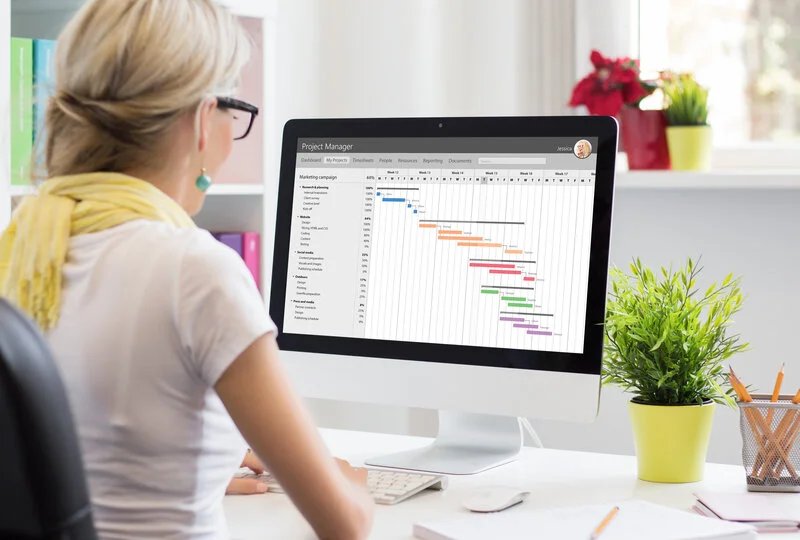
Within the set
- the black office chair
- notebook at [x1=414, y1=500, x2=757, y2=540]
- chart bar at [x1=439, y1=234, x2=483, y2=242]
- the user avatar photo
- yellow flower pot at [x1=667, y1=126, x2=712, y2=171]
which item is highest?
yellow flower pot at [x1=667, y1=126, x2=712, y2=171]

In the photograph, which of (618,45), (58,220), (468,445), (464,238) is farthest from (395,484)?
(618,45)

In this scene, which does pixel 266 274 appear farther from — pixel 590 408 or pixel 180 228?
pixel 180 228

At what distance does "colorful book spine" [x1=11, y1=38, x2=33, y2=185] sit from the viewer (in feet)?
5.79

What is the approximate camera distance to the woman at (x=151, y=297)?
3.04 feet

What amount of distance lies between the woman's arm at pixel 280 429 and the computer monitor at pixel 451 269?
46 centimetres

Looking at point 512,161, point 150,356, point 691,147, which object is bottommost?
point 150,356

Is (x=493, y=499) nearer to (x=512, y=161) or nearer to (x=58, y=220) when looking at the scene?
(x=512, y=161)

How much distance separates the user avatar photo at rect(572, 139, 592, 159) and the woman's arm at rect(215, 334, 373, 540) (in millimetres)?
595

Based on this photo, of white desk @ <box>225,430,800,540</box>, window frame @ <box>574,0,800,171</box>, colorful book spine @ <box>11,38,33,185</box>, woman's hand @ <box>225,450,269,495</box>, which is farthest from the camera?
window frame @ <box>574,0,800,171</box>

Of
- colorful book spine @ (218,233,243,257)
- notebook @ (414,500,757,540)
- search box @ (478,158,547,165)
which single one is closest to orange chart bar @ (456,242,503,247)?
search box @ (478,158,547,165)

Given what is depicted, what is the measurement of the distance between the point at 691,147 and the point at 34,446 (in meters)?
1.73

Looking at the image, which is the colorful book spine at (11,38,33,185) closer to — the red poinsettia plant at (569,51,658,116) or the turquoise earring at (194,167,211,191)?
the turquoise earring at (194,167,211,191)

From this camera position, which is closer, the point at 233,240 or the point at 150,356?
the point at 150,356

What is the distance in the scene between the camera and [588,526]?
1.13 meters
